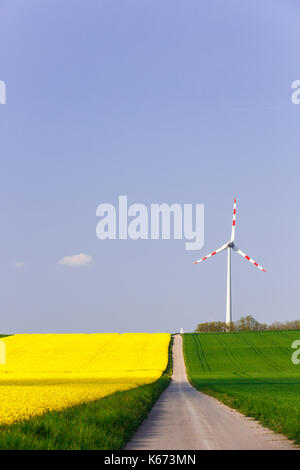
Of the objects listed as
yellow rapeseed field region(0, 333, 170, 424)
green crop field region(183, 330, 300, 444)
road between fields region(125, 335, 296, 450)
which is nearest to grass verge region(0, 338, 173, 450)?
road between fields region(125, 335, 296, 450)

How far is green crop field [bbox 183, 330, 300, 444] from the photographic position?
210 feet

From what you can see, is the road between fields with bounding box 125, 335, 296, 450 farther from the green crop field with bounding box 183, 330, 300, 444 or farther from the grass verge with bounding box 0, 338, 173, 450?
the green crop field with bounding box 183, 330, 300, 444

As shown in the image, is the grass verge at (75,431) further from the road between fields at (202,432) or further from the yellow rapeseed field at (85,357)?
the yellow rapeseed field at (85,357)

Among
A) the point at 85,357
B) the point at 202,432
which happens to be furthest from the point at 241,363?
the point at 202,432

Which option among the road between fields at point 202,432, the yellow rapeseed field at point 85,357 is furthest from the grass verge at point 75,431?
the yellow rapeseed field at point 85,357

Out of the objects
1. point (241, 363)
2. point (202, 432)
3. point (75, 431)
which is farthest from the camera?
point (241, 363)

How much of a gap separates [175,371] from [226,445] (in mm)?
76368

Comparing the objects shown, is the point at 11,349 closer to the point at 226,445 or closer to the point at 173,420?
the point at 173,420

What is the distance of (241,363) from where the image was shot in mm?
105688

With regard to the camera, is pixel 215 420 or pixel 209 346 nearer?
pixel 215 420

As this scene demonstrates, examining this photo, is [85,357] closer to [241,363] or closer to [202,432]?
[241,363]

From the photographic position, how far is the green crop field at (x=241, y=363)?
210 ft

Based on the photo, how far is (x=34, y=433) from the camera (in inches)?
698
